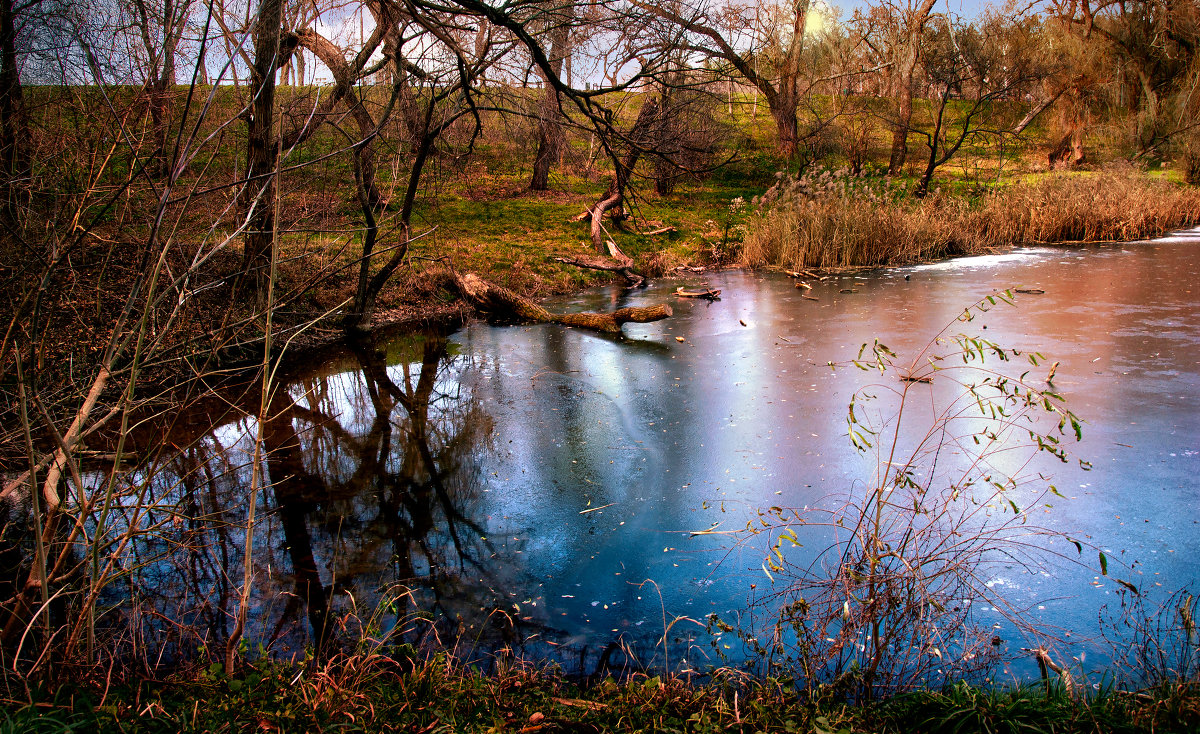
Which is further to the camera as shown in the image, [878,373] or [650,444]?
[878,373]

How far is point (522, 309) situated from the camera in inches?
440

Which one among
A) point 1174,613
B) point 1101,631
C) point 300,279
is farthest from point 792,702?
point 300,279

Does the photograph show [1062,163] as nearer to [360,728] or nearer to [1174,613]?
[1174,613]

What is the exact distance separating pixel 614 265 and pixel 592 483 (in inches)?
341

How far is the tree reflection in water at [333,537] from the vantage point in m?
A: 3.64

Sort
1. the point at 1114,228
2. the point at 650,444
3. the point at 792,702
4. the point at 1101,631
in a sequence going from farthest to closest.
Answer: the point at 1114,228 → the point at 650,444 → the point at 1101,631 → the point at 792,702

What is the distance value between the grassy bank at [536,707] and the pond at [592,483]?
32 cm

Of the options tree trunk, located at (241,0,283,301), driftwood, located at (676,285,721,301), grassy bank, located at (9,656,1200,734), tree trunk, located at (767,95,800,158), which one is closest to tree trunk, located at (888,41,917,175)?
tree trunk, located at (767,95,800,158)

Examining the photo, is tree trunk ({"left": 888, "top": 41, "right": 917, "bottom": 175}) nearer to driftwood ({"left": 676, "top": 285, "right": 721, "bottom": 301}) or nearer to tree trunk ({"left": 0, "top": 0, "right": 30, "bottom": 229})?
driftwood ({"left": 676, "top": 285, "right": 721, "bottom": 301})

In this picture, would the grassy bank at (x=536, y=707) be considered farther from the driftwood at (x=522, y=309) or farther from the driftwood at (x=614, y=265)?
the driftwood at (x=614, y=265)

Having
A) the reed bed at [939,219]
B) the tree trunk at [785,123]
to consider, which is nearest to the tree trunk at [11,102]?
the reed bed at [939,219]

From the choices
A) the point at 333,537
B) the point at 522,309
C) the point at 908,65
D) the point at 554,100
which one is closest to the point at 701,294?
the point at 522,309

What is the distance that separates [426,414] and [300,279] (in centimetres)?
420

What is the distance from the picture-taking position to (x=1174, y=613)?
357 centimetres
